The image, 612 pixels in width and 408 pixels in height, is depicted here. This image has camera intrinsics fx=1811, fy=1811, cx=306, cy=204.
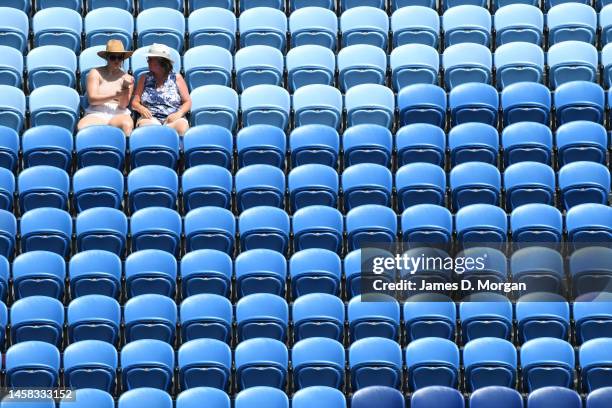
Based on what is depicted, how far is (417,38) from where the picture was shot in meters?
14.6

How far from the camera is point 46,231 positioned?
1263cm

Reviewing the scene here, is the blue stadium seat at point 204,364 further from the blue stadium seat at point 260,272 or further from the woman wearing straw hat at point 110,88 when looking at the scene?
the woman wearing straw hat at point 110,88

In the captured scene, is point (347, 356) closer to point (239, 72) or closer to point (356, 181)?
point (356, 181)

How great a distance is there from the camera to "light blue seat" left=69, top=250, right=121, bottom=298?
12352 millimetres

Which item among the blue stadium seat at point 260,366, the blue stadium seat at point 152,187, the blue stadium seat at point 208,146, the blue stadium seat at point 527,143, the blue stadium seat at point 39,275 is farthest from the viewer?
the blue stadium seat at point 527,143

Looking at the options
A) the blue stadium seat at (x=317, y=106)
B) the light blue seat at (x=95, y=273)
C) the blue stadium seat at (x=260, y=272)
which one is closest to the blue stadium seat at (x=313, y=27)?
the blue stadium seat at (x=317, y=106)

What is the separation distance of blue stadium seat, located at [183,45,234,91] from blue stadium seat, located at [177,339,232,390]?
289 cm

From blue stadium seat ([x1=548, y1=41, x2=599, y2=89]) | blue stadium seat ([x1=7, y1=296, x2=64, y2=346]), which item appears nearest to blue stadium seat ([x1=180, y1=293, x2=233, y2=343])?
blue stadium seat ([x1=7, y1=296, x2=64, y2=346])

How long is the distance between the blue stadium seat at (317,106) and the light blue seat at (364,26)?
2.59 feet

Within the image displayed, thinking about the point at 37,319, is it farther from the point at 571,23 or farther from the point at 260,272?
the point at 571,23

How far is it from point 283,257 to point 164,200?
1.02 meters

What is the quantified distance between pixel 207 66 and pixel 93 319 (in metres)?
2.85

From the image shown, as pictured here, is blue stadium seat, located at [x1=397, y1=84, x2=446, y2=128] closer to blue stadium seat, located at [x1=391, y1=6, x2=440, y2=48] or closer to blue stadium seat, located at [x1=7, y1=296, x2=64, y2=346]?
blue stadium seat, located at [x1=391, y1=6, x2=440, y2=48]

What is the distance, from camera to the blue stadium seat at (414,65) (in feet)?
46.4
